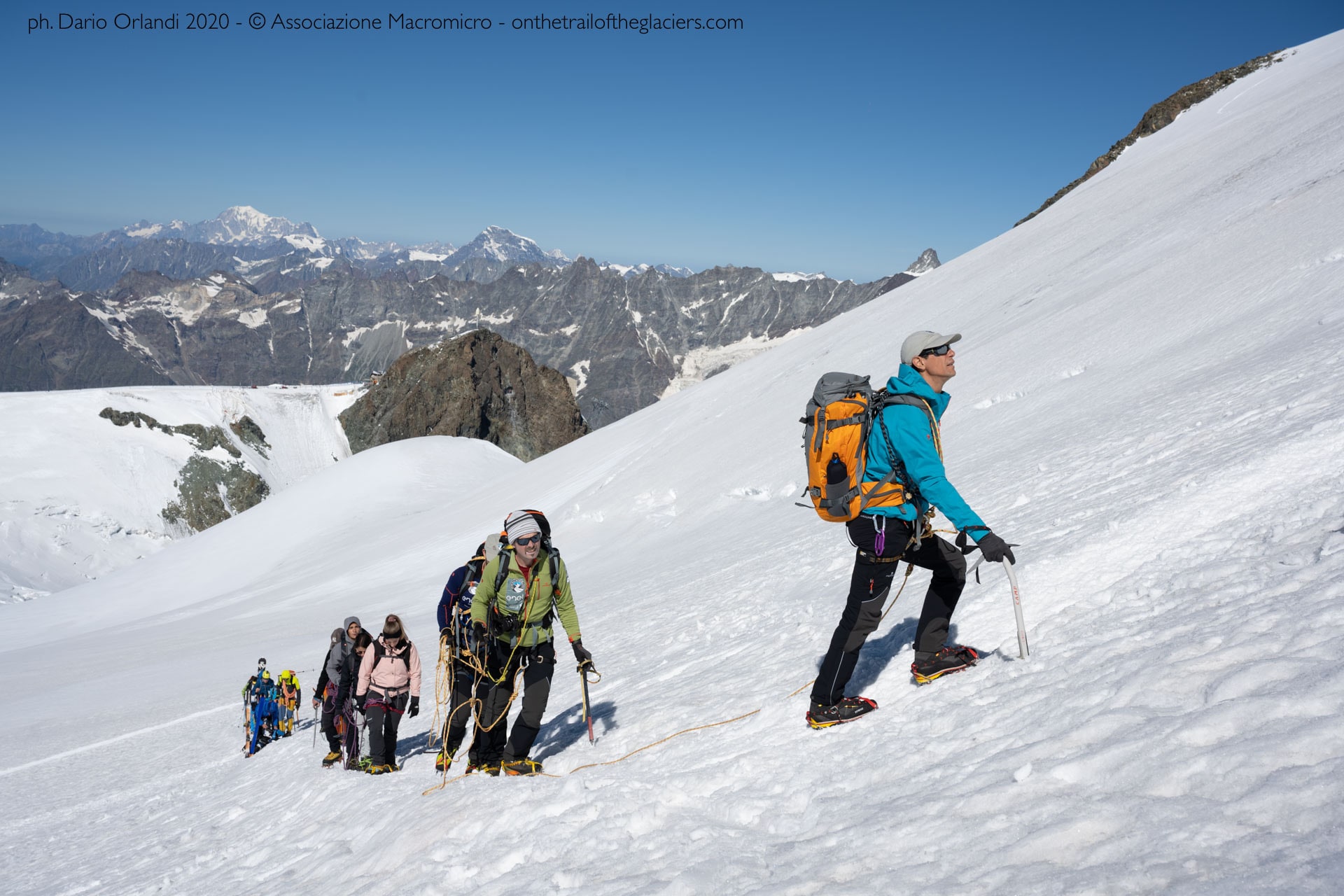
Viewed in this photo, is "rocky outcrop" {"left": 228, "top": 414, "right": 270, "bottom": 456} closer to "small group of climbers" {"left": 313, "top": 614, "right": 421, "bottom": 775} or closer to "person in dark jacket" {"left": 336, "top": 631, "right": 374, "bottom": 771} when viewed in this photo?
"person in dark jacket" {"left": 336, "top": 631, "right": 374, "bottom": 771}

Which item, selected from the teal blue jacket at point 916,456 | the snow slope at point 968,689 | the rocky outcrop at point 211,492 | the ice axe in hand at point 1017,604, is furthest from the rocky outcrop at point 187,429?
the ice axe in hand at point 1017,604

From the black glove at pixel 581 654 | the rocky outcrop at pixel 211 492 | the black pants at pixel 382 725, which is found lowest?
the black pants at pixel 382 725

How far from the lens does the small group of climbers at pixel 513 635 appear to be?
640 centimetres

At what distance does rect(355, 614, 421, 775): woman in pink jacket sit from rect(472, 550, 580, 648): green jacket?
2.52 m

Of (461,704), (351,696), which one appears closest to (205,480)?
(351,696)

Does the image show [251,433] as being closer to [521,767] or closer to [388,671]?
[388,671]

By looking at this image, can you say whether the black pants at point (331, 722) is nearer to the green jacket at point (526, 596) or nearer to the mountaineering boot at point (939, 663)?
the green jacket at point (526, 596)

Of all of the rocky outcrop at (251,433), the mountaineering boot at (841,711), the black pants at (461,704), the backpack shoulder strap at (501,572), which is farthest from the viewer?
the rocky outcrop at (251,433)

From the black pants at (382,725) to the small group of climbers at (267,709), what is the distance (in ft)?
11.9

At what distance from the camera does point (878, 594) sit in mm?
5117

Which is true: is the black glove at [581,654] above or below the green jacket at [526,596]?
below

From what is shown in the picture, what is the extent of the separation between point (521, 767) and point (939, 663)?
3.54 m

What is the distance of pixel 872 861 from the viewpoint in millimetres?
3785

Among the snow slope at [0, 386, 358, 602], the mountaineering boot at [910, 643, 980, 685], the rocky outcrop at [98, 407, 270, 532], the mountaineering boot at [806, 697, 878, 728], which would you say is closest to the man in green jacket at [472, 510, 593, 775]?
the mountaineering boot at [806, 697, 878, 728]
